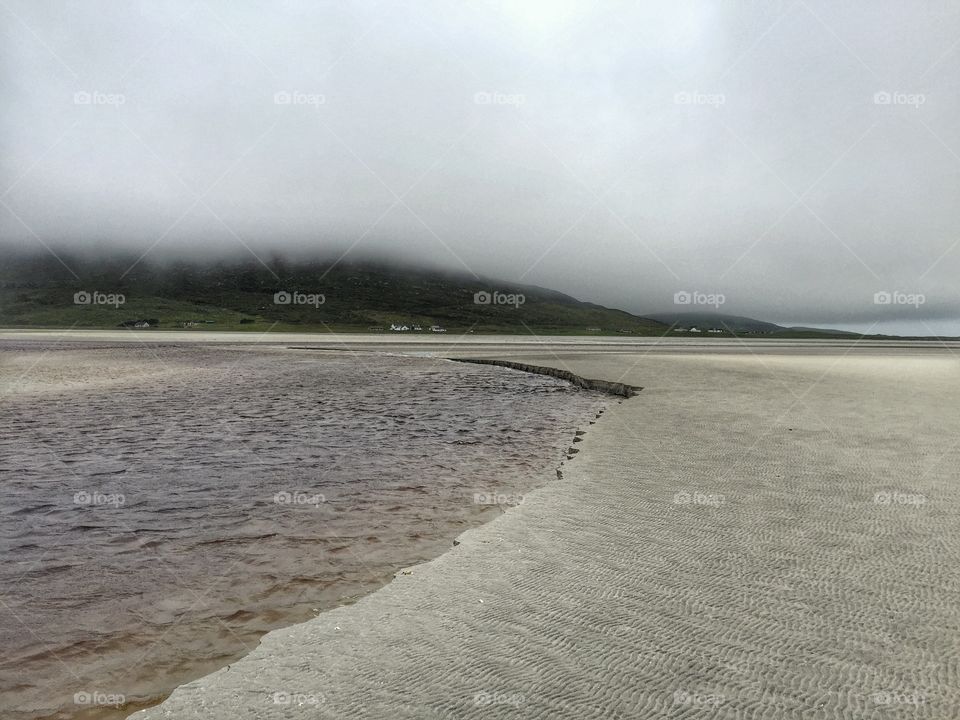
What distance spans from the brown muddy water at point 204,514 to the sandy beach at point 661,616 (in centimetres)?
77

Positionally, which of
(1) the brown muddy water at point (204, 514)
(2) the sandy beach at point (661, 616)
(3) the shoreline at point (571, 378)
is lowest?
(1) the brown muddy water at point (204, 514)

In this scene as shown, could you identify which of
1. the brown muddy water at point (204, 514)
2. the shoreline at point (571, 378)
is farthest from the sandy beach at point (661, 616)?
the shoreline at point (571, 378)

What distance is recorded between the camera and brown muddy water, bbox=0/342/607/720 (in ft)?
17.7

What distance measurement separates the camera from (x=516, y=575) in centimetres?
657

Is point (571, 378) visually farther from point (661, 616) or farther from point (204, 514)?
point (661, 616)

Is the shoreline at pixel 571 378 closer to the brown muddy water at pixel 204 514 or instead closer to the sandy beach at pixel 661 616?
the brown muddy water at pixel 204 514

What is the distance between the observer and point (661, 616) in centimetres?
543

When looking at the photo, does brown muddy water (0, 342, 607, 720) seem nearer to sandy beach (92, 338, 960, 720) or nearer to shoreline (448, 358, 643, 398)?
sandy beach (92, 338, 960, 720)

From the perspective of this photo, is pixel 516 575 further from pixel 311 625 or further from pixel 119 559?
pixel 119 559

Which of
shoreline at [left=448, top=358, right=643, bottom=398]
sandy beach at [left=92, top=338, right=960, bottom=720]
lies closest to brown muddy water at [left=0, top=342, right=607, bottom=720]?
sandy beach at [left=92, top=338, right=960, bottom=720]

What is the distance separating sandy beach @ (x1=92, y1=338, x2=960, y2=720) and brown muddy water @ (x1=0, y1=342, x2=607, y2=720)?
30.4 inches

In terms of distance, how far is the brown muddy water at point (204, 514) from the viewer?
5.40 m

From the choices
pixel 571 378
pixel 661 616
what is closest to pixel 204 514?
pixel 661 616

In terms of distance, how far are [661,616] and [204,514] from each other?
692 centimetres
